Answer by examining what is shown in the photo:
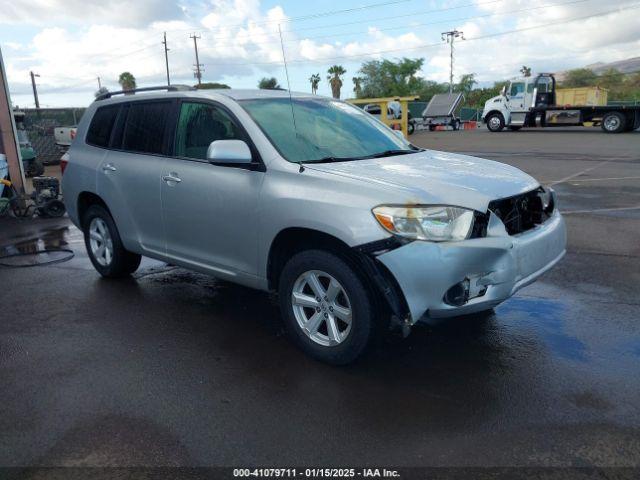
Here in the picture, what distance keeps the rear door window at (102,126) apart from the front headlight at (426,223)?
347 cm

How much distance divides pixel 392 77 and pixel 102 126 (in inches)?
3043

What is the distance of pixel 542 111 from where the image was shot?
29.7m

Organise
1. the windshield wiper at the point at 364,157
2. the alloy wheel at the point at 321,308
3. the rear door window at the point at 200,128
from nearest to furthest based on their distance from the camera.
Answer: the alloy wheel at the point at 321,308
the windshield wiper at the point at 364,157
the rear door window at the point at 200,128

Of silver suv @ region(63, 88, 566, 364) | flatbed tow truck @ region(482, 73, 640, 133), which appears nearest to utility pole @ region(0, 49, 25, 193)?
silver suv @ region(63, 88, 566, 364)

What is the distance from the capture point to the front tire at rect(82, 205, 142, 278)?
5461mm

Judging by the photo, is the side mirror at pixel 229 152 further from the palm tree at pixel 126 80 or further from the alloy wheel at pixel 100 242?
the palm tree at pixel 126 80

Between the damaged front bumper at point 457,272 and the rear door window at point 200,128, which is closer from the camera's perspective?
the damaged front bumper at point 457,272

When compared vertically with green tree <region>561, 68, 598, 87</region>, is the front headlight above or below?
below

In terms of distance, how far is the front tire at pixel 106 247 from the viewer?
546 cm

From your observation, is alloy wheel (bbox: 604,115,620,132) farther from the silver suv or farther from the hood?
the hood

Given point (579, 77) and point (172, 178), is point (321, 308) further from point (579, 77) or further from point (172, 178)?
point (579, 77)

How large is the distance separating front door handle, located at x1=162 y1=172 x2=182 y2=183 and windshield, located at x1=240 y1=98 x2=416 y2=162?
812 millimetres

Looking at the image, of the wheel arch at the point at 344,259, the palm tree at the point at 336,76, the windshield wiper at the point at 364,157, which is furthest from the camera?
the palm tree at the point at 336,76

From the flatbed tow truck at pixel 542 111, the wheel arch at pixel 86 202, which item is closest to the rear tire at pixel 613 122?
the flatbed tow truck at pixel 542 111
